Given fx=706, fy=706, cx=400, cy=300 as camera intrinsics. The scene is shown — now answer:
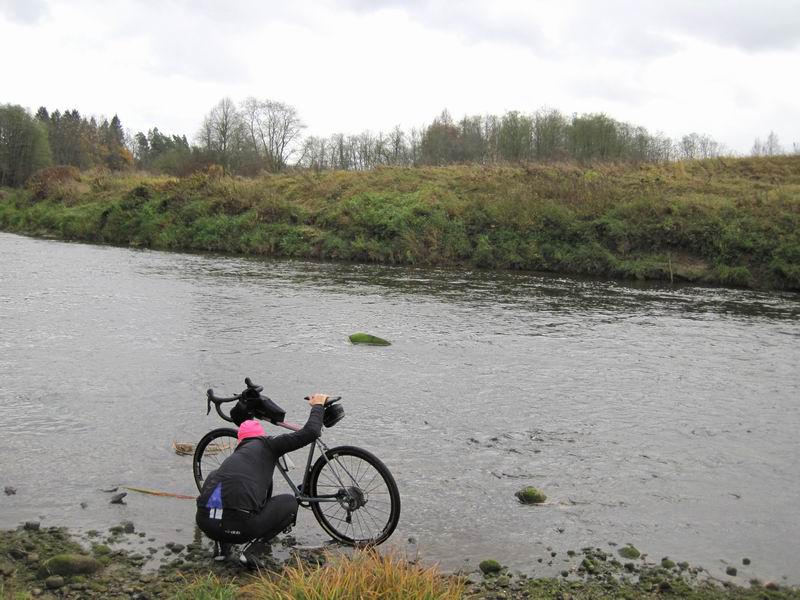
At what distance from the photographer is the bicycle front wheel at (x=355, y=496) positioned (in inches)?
231

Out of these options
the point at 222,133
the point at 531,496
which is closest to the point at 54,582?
the point at 531,496

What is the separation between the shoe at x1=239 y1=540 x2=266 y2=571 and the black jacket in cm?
42

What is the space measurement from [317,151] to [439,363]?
241 ft

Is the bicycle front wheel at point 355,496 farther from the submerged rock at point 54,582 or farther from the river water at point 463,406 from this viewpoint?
the submerged rock at point 54,582

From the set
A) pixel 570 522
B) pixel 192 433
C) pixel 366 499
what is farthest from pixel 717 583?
pixel 192 433

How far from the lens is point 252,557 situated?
5.54m

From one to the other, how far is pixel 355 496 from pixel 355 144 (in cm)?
8066

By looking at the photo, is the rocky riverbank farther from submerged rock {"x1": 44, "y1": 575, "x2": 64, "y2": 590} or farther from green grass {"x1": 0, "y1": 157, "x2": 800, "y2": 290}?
green grass {"x1": 0, "y1": 157, "x2": 800, "y2": 290}

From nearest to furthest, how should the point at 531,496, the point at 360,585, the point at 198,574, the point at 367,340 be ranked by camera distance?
the point at 360,585
the point at 198,574
the point at 531,496
the point at 367,340

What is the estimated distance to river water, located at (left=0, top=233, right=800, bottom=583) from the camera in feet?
21.6

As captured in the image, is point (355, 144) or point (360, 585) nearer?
point (360, 585)

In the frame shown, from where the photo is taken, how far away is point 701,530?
6551 millimetres

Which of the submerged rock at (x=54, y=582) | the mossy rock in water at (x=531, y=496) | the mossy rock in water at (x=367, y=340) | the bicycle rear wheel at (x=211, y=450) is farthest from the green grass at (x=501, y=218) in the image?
the submerged rock at (x=54, y=582)

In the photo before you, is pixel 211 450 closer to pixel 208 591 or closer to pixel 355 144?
pixel 208 591
